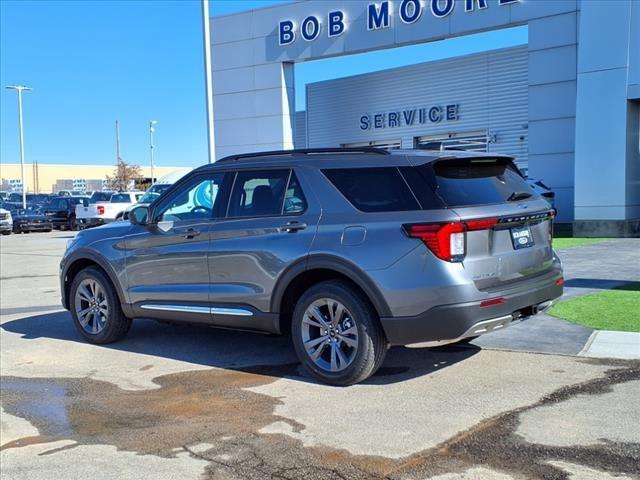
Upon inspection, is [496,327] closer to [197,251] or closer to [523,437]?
[523,437]

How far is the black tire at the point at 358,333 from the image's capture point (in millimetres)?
5156

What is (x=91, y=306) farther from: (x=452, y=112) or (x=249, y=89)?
(x=452, y=112)

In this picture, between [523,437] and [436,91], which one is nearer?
[523,437]

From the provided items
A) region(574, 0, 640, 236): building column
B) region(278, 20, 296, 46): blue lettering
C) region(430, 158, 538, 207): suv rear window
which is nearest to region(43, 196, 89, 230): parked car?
region(278, 20, 296, 46): blue lettering

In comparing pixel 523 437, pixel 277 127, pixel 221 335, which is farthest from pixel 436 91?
pixel 523 437

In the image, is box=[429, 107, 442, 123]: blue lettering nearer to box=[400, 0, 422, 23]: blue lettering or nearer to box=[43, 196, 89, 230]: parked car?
box=[400, 0, 422, 23]: blue lettering

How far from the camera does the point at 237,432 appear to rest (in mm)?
4512

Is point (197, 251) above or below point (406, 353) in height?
above

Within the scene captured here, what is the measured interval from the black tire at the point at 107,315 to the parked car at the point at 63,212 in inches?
1097

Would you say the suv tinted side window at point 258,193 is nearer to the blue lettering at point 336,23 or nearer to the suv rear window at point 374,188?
the suv rear window at point 374,188

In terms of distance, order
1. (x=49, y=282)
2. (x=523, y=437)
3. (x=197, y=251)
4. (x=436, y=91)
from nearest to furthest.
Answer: (x=523, y=437), (x=197, y=251), (x=49, y=282), (x=436, y=91)

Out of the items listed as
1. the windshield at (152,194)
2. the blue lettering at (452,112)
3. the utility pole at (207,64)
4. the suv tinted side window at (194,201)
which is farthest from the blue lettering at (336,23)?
the suv tinted side window at (194,201)

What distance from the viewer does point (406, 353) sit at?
6387 mm

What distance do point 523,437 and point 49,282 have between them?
1074 centimetres
